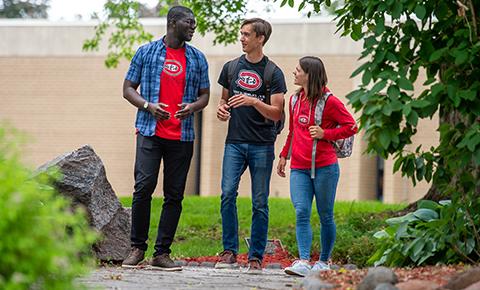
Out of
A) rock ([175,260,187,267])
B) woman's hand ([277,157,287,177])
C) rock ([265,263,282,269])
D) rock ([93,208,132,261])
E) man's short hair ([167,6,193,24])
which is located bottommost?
rock ([175,260,187,267])

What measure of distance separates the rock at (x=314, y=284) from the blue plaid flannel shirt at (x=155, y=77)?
109 inches

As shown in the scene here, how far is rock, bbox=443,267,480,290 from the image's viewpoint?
665cm

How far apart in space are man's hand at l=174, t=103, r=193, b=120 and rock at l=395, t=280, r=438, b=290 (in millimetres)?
3304

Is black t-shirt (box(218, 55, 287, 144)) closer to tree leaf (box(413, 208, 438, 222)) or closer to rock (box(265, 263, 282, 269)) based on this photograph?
rock (box(265, 263, 282, 269))

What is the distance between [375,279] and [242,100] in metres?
3.30

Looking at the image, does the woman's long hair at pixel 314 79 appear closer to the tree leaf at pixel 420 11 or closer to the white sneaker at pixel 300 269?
the white sneaker at pixel 300 269

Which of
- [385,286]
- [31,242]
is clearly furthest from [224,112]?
[31,242]

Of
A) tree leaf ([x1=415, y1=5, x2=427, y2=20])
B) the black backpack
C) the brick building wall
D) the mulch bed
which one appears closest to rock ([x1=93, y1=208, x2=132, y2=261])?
the black backpack

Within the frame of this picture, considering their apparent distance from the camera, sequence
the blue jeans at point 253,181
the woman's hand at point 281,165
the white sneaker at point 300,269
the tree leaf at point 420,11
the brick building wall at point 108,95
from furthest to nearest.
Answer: the brick building wall at point 108,95, the blue jeans at point 253,181, the woman's hand at point 281,165, the white sneaker at point 300,269, the tree leaf at point 420,11

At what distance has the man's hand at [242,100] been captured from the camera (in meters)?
9.44

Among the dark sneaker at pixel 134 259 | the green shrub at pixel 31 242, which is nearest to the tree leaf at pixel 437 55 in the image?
the dark sneaker at pixel 134 259

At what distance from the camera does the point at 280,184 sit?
32469 mm

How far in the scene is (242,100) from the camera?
9.45 meters

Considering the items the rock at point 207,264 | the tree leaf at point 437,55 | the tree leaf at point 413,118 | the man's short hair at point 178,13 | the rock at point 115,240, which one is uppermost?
the man's short hair at point 178,13
